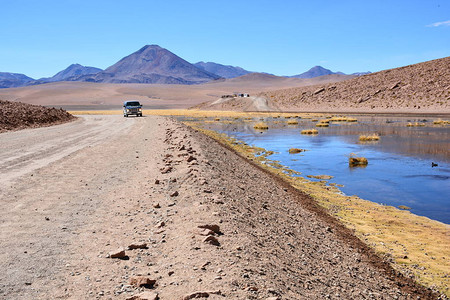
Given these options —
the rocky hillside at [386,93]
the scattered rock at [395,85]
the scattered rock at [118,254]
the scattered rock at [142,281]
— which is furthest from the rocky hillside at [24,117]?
the scattered rock at [395,85]

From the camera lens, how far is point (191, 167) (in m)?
13.3

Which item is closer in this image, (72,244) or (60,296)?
(60,296)

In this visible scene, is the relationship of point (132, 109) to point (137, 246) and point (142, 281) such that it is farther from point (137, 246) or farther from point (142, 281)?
point (142, 281)

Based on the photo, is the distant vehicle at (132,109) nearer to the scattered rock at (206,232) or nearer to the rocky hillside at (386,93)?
the rocky hillside at (386,93)

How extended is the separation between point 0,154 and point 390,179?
56.4ft

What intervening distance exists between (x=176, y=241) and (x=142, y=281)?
5.64 ft

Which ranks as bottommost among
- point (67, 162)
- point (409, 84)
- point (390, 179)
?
point (390, 179)

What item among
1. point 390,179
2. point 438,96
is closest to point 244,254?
point 390,179

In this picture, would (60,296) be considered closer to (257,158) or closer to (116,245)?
(116,245)

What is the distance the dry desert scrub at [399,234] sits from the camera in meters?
8.20

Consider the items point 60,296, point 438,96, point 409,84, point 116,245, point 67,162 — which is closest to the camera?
point 60,296

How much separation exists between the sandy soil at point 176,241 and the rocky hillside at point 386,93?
74628 millimetres

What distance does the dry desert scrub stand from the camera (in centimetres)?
820

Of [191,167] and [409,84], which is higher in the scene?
[409,84]
